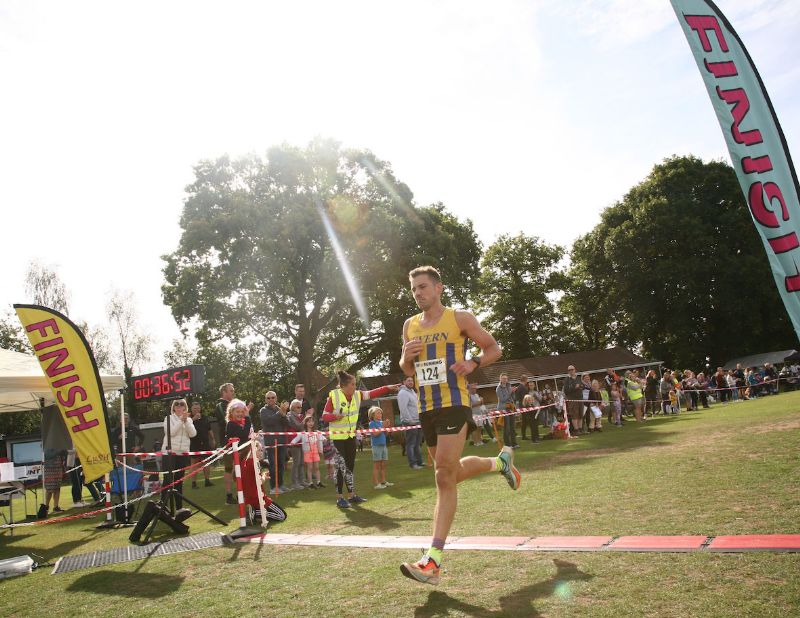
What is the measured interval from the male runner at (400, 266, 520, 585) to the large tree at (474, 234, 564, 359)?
55.5 m

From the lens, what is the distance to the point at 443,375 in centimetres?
463

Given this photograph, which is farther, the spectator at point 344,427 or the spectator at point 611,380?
the spectator at point 611,380

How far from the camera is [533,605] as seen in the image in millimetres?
3469

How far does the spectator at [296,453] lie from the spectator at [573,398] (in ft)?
29.5

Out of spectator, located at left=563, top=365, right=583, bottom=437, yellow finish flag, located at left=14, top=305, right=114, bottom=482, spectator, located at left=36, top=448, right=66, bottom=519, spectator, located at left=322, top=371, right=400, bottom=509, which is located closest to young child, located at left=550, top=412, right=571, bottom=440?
spectator, located at left=563, top=365, right=583, bottom=437

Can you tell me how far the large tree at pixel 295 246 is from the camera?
104ft

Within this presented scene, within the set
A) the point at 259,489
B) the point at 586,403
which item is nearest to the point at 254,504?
the point at 259,489

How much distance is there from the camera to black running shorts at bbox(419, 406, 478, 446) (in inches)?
179

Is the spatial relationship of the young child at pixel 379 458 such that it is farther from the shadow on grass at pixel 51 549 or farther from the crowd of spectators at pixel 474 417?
the shadow on grass at pixel 51 549

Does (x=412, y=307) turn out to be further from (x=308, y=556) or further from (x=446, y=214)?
(x=308, y=556)

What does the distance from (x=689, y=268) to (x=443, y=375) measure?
43.7 metres

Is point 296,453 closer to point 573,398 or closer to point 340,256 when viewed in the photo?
point 573,398

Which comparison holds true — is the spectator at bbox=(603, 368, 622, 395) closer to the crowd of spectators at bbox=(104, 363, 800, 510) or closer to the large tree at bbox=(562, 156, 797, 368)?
the crowd of spectators at bbox=(104, 363, 800, 510)

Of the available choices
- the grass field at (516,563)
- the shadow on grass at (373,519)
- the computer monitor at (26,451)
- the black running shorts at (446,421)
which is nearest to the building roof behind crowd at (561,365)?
the computer monitor at (26,451)
